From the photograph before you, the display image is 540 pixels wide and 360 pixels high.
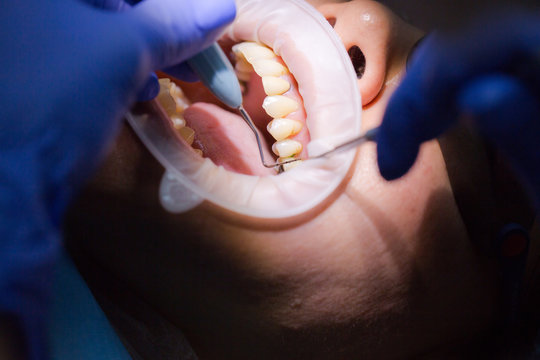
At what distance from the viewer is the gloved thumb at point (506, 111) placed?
459mm

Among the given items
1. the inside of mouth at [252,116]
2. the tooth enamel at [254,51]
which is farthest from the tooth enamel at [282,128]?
the tooth enamel at [254,51]

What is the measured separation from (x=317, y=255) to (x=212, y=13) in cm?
40

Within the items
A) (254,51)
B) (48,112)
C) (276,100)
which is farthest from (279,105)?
(48,112)

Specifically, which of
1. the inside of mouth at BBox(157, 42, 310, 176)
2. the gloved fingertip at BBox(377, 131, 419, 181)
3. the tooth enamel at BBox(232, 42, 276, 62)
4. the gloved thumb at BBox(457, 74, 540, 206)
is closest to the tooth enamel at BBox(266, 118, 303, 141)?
the inside of mouth at BBox(157, 42, 310, 176)

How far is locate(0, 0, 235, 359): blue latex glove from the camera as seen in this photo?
1.62 ft

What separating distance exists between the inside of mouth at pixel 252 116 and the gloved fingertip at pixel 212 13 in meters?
0.20

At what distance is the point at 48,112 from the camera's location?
1.69 ft

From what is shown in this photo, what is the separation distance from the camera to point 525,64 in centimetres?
47

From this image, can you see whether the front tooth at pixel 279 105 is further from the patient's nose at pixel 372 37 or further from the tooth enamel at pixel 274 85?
the patient's nose at pixel 372 37

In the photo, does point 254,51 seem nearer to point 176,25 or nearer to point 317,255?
point 176,25

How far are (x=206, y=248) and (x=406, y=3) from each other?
1.07 metres

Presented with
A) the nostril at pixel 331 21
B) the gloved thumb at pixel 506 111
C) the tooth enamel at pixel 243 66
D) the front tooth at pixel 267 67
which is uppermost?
the gloved thumb at pixel 506 111

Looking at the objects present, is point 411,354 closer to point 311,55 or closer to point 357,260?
point 357,260

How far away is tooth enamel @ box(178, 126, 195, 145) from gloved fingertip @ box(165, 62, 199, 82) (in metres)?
0.12
